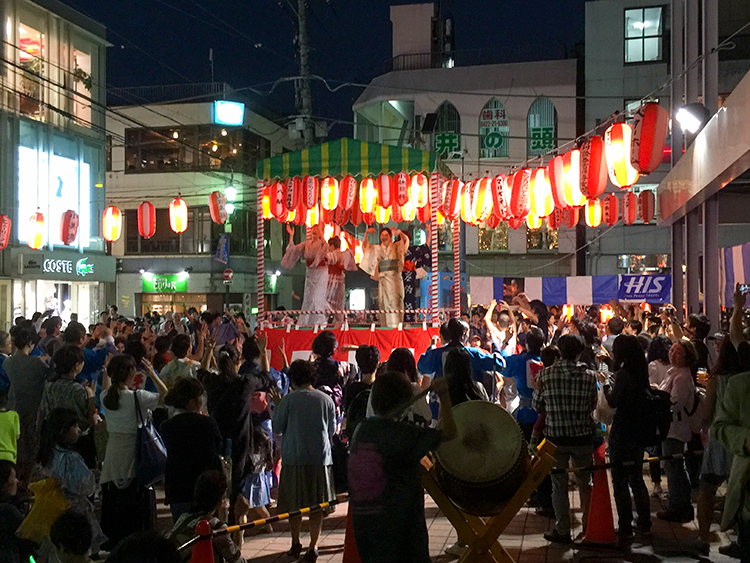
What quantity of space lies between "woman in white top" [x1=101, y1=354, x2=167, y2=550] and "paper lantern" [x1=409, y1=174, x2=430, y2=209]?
405 inches

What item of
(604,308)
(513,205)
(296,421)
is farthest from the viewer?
(604,308)

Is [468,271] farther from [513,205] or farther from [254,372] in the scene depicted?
[254,372]

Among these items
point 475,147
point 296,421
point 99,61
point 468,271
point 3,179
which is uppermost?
point 99,61

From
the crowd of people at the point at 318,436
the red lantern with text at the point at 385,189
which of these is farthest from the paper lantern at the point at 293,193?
the crowd of people at the point at 318,436

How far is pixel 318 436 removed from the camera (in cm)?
586

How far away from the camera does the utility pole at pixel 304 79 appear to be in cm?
2545

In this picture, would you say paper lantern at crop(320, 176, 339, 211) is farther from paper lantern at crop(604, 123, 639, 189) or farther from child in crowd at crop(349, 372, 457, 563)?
child in crowd at crop(349, 372, 457, 563)

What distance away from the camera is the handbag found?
5.63m

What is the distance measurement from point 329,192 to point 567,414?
10293 millimetres

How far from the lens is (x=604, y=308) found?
1923 cm

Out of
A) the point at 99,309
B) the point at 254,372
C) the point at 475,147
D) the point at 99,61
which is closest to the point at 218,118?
the point at 99,61

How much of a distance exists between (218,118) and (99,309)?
918 centimetres

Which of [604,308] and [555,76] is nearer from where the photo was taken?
[604,308]

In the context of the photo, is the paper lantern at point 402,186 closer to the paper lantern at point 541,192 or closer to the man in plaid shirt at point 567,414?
the paper lantern at point 541,192
